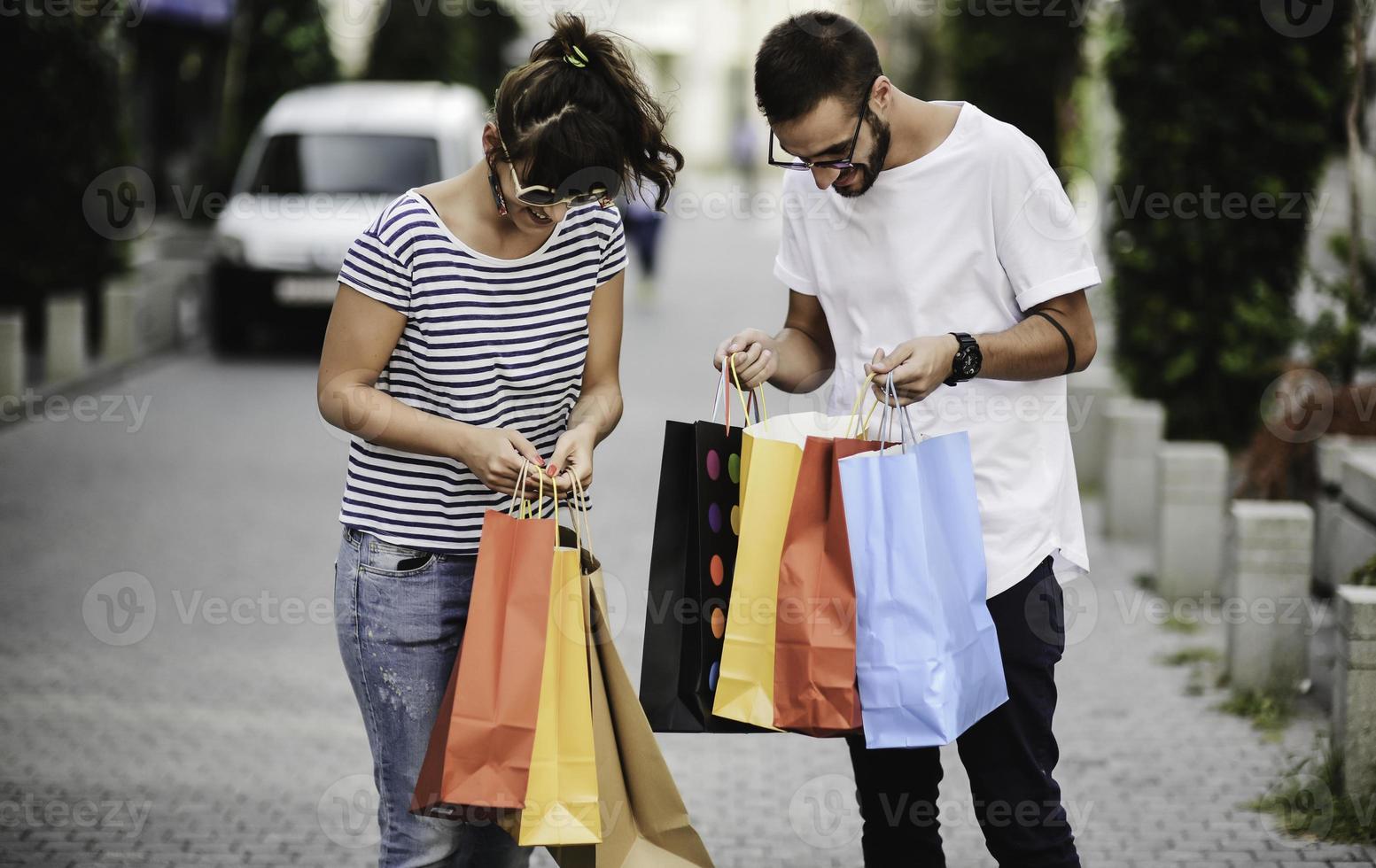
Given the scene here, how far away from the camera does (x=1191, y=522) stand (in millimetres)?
6637

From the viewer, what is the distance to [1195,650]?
607 cm

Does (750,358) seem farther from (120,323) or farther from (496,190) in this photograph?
(120,323)

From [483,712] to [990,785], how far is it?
3.18ft

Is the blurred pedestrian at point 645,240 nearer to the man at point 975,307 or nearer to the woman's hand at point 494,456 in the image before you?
the man at point 975,307

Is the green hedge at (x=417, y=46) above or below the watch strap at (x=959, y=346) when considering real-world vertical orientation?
above

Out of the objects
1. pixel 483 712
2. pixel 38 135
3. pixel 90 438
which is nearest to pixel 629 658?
pixel 483 712

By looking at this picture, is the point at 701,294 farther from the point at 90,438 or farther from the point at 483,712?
the point at 483,712

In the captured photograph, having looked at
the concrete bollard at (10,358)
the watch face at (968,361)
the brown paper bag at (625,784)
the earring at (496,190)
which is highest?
the earring at (496,190)

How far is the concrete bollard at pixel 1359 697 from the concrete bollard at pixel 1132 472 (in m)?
3.40

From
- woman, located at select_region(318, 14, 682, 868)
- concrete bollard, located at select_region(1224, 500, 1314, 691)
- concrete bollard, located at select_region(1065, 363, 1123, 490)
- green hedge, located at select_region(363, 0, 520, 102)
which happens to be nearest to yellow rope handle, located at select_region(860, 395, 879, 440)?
woman, located at select_region(318, 14, 682, 868)

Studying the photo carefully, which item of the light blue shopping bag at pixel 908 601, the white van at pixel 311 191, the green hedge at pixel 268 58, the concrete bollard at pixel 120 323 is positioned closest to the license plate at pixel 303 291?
the white van at pixel 311 191

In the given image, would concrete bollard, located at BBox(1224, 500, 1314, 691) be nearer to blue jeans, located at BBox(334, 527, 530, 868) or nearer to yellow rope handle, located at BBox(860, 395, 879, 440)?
yellow rope handle, located at BBox(860, 395, 879, 440)

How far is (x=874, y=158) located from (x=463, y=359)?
0.80 metres

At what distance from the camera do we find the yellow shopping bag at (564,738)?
2.51 metres
